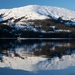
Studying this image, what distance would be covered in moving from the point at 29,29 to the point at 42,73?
16203 centimetres

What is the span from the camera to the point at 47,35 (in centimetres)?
16625

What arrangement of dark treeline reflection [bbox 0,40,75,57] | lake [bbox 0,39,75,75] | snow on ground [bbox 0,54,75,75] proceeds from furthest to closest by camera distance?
1. dark treeline reflection [bbox 0,40,75,57]
2. lake [bbox 0,39,75,75]
3. snow on ground [bbox 0,54,75,75]

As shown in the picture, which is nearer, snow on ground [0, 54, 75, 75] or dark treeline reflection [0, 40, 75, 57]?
snow on ground [0, 54, 75, 75]

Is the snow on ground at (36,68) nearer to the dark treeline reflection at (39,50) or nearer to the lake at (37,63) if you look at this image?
the lake at (37,63)

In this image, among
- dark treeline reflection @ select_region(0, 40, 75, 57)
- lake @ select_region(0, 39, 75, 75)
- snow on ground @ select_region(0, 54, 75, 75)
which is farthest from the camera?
dark treeline reflection @ select_region(0, 40, 75, 57)

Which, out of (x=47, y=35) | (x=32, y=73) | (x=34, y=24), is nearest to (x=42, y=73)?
(x=32, y=73)

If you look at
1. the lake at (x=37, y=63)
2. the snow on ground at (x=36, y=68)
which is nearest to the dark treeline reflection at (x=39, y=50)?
the lake at (x=37, y=63)

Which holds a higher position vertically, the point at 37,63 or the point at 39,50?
the point at 39,50

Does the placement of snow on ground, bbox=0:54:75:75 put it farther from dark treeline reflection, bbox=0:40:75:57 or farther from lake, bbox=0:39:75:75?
dark treeline reflection, bbox=0:40:75:57

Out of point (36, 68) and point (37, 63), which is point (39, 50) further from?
point (36, 68)

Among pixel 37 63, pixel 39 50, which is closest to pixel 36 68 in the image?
pixel 37 63

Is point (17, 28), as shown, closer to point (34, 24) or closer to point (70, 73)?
point (34, 24)

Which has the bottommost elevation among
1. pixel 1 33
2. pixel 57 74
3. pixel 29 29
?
pixel 57 74

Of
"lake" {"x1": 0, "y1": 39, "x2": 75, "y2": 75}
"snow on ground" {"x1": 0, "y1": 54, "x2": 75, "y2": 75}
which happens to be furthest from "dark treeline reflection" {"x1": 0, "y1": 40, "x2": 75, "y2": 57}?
"snow on ground" {"x1": 0, "y1": 54, "x2": 75, "y2": 75}
